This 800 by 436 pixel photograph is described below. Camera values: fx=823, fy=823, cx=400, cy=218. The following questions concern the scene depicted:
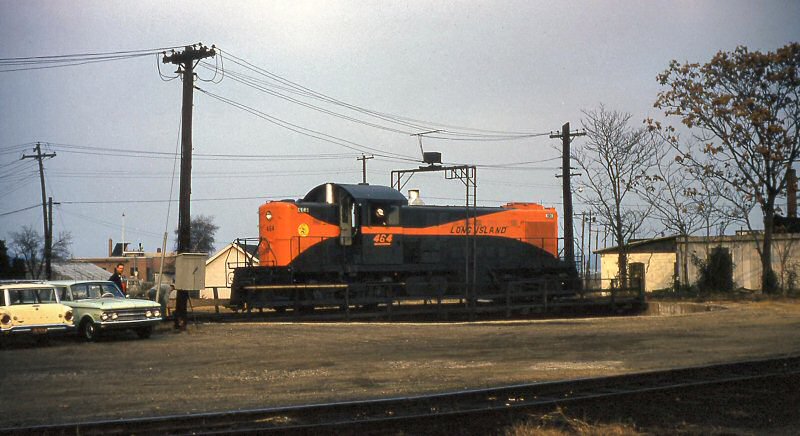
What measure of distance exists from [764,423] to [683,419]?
90 cm

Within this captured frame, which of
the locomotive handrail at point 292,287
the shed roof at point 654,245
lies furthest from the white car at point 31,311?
the shed roof at point 654,245

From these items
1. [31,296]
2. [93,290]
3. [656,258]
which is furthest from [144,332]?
[656,258]

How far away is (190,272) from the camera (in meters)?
21.4

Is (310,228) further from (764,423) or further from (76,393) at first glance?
(764,423)

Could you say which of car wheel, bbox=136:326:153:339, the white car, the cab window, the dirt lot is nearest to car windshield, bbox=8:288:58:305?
the white car

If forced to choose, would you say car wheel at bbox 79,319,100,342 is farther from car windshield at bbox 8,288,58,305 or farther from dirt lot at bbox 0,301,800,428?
car windshield at bbox 8,288,58,305

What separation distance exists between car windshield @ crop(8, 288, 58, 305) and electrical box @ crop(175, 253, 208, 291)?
3267mm

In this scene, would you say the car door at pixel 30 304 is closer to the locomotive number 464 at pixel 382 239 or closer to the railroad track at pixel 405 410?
the railroad track at pixel 405 410

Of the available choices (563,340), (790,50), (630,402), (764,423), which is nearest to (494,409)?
(630,402)

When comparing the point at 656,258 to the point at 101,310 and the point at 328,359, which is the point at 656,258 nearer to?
the point at 328,359

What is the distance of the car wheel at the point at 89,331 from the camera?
18.8 m

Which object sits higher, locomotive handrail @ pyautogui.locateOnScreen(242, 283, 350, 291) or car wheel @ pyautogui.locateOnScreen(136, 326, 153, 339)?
locomotive handrail @ pyautogui.locateOnScreen(242, 283, 350, 291)

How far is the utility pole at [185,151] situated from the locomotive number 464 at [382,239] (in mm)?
6843

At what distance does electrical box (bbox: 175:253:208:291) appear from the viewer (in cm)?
2127
